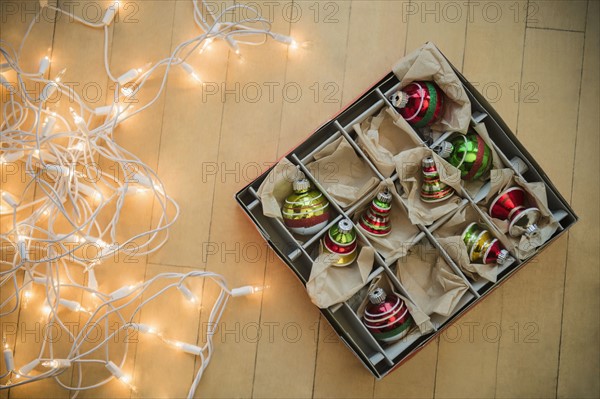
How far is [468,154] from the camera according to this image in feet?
4.35

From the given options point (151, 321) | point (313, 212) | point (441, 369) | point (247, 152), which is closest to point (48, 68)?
point (247, 152)

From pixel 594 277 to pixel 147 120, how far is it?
4.52 ft

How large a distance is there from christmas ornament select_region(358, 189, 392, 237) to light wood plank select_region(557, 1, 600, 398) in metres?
0.58

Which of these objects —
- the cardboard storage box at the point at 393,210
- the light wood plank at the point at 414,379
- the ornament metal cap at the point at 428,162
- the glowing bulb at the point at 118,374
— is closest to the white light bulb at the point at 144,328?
the glowing bulb at the point at 118,374

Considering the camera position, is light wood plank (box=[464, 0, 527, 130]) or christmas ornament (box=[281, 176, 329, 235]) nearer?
christmas ornament (box=[281, 176, 329, 235])

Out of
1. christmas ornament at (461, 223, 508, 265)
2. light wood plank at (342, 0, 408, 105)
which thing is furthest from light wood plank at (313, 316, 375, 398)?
light wood plank at (342, 0, 408, 105)

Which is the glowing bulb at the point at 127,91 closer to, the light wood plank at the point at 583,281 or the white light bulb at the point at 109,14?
the white light bulb at the point at 109,14

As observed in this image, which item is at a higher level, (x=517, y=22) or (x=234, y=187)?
(x=517, y=22)

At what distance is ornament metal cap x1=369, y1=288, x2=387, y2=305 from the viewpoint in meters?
1.30

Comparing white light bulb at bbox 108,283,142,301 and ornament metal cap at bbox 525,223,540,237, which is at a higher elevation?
ornament metal cap at bbox 525,223,540,237

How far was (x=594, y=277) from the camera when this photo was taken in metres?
1.50

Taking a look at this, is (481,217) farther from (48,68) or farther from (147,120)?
(48,68)

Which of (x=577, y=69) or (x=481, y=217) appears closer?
(x=481, y=217)

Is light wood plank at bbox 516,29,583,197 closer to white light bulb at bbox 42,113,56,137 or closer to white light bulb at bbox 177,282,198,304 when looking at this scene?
white light bulb at bbox 177,282,198,304
